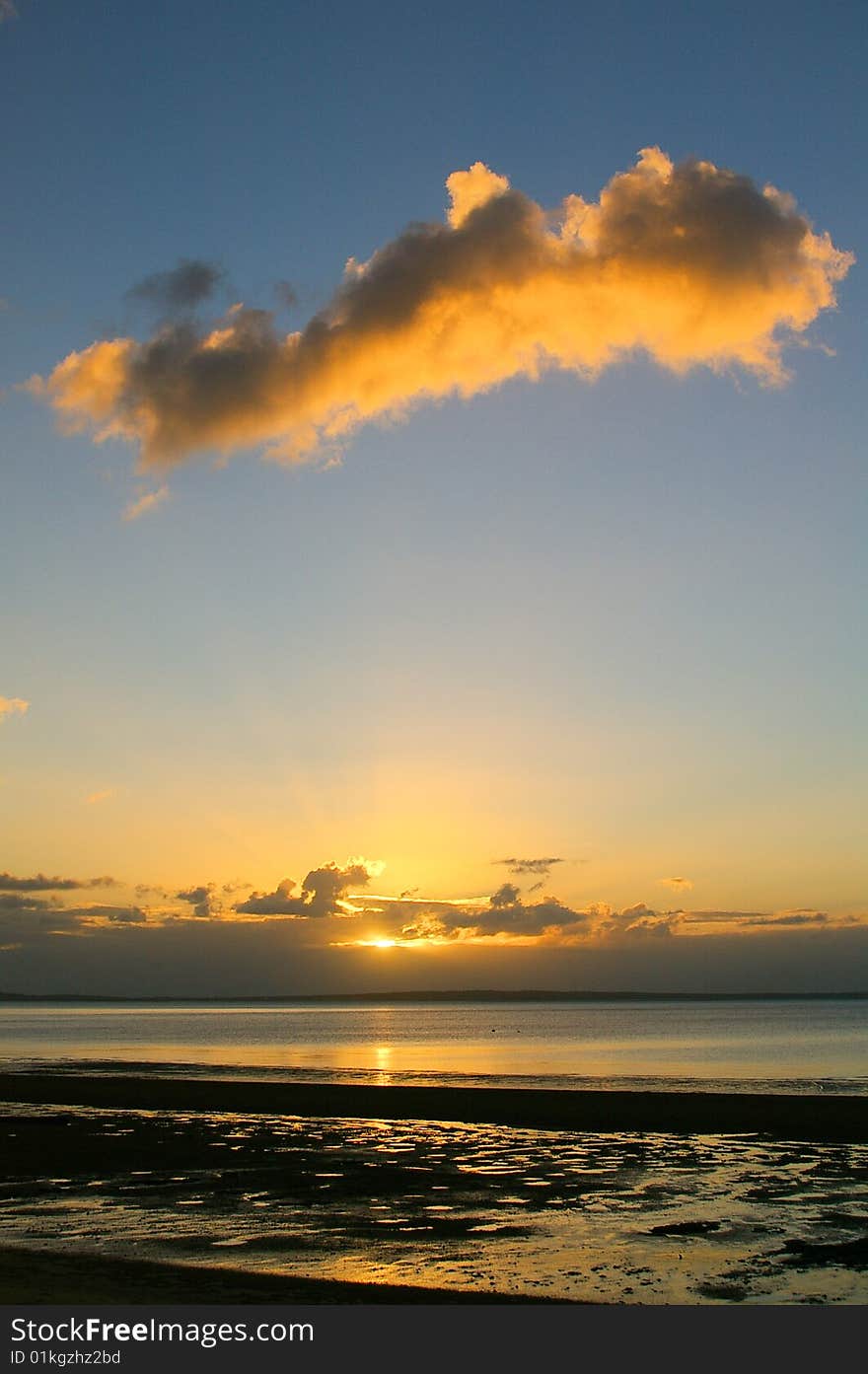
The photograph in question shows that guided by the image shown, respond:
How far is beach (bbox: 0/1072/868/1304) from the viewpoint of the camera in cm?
1566

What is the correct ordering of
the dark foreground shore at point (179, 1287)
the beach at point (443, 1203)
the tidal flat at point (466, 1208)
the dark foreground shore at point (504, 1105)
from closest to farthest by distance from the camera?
the dark foreground shore at point (179, 1287), the beach at point (443, 1203), the tidal flat at point (466, 1208), the dark foreground shore at point (504, 1105)

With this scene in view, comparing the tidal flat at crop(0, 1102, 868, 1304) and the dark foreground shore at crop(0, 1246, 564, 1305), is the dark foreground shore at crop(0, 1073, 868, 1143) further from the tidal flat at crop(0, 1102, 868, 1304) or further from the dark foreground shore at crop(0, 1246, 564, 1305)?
the dark foreground shore at crop(0, 1246, 564, 1305)

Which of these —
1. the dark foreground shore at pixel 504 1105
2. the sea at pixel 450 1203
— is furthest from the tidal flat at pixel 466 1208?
the dark foreground shore at pixel 504 1105

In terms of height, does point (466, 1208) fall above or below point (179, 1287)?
below

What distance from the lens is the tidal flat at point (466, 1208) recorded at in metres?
16.1

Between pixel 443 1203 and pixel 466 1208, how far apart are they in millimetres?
701

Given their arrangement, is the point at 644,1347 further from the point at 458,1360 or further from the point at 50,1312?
the point at 50,1312

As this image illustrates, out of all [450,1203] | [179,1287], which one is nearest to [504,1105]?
[450,1203]

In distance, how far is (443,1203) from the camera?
21828 millimetres

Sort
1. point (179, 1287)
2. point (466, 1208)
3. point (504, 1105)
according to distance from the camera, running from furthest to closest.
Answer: point (504, 1105)
point (466, 1208)
point (179, 1287)

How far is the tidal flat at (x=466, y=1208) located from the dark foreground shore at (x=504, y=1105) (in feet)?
7.80

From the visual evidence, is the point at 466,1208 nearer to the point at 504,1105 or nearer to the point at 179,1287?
the point at 179,1287

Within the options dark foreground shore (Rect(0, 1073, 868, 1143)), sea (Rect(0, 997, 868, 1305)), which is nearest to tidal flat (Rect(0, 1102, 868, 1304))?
sea (Rect(0, 997, 868, 1305))

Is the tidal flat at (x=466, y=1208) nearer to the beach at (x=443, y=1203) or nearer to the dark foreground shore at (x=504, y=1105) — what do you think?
the beach at (x=443, y=1203)
